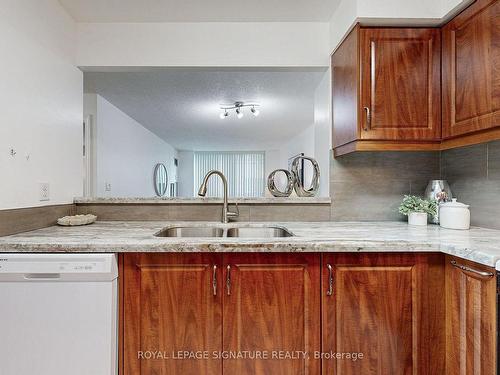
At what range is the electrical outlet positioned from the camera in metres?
1.72

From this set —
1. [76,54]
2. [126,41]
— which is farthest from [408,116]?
[76,54]

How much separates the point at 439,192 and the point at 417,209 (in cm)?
18

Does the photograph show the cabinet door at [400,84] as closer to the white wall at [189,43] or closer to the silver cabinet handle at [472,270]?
the white wall at [189,43]

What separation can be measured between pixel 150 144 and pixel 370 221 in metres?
4.70

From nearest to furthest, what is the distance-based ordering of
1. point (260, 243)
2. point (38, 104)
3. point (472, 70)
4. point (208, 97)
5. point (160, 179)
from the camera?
point (260, 243) → point (472, 70) → point (38, 104) → point (208, 97) → point (160, 179)

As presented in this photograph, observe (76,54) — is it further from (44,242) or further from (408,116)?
(408,116)

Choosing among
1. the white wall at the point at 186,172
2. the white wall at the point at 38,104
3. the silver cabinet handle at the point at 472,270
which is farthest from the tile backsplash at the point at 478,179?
the white wall at the point at 186,172

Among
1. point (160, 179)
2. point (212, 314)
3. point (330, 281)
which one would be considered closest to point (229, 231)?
point (212, 314)

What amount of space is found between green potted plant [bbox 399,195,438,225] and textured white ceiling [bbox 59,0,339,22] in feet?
4.11

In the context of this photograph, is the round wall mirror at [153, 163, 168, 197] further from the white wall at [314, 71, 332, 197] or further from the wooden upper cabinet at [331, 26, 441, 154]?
the wooden upper cabinet at [331, 26, 441, 154]

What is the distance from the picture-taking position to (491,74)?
4.63ft

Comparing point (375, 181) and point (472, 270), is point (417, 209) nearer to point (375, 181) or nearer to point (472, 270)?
point (375, 181)

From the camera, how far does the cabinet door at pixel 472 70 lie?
1398 mm

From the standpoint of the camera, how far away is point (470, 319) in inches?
47.7
